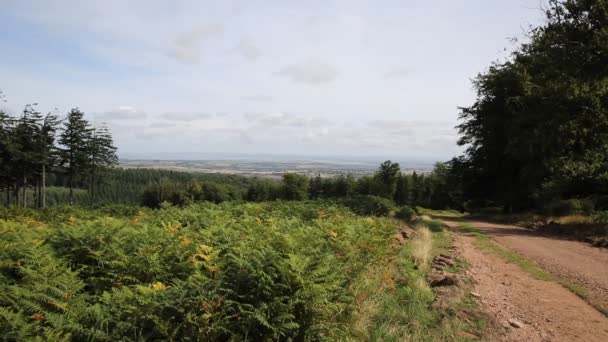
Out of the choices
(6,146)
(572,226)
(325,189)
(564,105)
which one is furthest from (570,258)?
(325,189)

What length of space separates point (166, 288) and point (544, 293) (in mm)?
7553

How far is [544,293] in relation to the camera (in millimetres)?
8000

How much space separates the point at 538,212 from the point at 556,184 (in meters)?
5.37

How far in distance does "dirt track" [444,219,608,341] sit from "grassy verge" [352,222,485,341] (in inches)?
22.1

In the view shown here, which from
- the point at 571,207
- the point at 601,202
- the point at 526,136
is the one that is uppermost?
the point at 526,136

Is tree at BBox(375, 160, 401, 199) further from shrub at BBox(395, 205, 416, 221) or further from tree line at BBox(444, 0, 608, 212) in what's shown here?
shrub at BBox(395, 205, 416, 221)

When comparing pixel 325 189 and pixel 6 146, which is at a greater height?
pixel 6 146

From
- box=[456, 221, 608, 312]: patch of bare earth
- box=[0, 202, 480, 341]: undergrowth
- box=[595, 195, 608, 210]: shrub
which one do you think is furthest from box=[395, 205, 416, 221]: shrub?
box=[0, 202, 480, 341]: undergrowth

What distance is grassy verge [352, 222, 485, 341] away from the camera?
5.22 meters

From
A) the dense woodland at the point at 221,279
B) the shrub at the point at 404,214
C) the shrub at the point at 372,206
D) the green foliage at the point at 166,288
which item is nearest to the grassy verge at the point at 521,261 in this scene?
the dense woodland at the point at 221,279

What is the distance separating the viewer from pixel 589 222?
17484mm

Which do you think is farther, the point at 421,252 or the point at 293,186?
the point at 293,186

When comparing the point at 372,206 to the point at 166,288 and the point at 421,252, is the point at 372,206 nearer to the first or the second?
the point at 421,252

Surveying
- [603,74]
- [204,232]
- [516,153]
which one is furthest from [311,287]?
[516,153]
